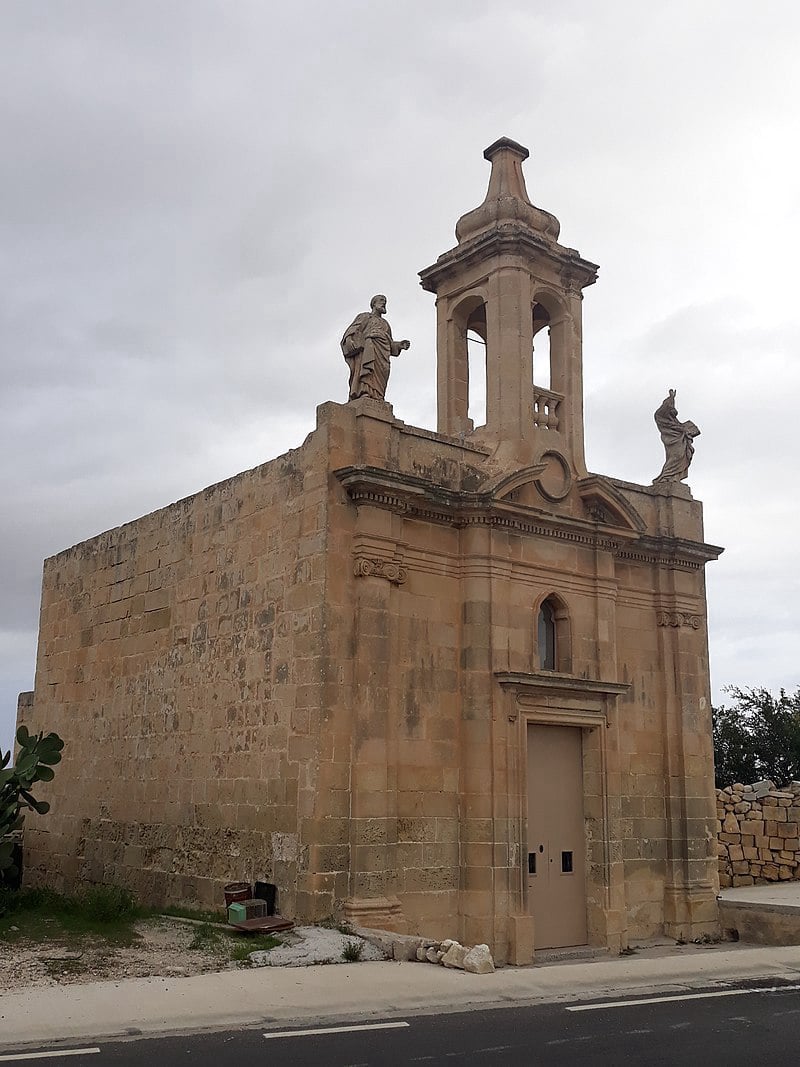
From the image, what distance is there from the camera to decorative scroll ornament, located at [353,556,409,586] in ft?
41.3

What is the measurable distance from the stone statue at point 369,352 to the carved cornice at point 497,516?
1208 mm

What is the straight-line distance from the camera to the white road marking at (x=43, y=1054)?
22.7 feet

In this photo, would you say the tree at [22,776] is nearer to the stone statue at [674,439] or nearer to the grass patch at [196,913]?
the grass patch at [196,913]

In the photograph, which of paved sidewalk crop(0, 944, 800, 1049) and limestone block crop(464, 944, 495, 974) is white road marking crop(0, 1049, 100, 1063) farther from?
limestone block crop(464, 944, 495, 974)

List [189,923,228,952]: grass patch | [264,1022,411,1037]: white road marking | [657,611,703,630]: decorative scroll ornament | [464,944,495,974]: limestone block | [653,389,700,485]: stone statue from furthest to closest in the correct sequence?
[653,389,700,485]: stone statue < [657,611,703,630]: decorative scroll ornament < [189,923,228,952]: grass patch < [464,944,495,974]: limestone block < [264,1022,411,1037]: white road marking

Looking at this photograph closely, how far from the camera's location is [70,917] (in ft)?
43.3

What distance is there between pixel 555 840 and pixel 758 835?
7.31 metres

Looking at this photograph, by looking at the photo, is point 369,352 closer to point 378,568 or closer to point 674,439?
point 378,568

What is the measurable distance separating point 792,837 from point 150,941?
1264 cm

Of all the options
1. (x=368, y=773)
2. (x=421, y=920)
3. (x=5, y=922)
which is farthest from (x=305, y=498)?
(x=5, y=922)

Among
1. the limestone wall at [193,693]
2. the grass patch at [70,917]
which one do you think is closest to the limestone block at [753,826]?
the limestone wall at [193,693]

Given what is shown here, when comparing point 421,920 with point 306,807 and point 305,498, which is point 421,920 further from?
point 305,498

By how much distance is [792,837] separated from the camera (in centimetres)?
1983

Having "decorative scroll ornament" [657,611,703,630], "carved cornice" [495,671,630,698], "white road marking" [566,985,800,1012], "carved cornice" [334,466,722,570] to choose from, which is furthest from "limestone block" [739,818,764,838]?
"white road marking" [566,985,800,1012]
